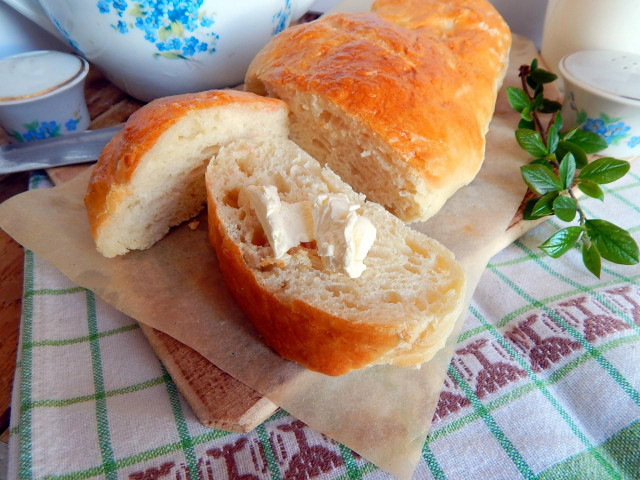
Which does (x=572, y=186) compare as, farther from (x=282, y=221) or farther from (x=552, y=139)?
(x=282, y=221)

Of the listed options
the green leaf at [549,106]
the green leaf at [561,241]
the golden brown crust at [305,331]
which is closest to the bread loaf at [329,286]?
the golden brown crust at [305,331]

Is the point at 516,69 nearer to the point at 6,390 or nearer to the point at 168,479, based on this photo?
the point at 168,479

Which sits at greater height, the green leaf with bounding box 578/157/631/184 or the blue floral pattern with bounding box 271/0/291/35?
the blue floral pattern with bounding box 271/0/291/35

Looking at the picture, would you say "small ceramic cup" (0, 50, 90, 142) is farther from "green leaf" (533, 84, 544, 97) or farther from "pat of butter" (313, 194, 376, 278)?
"green leaf" (533, 84, 544, 97)

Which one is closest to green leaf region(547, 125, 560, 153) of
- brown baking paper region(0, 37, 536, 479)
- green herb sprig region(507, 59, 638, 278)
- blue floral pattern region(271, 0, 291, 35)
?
green herb sprig region(507, 59, 638, 278)

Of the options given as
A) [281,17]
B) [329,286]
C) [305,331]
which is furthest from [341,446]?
[281,17]

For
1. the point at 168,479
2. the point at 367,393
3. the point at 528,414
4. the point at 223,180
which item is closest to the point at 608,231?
the point at 528,414
